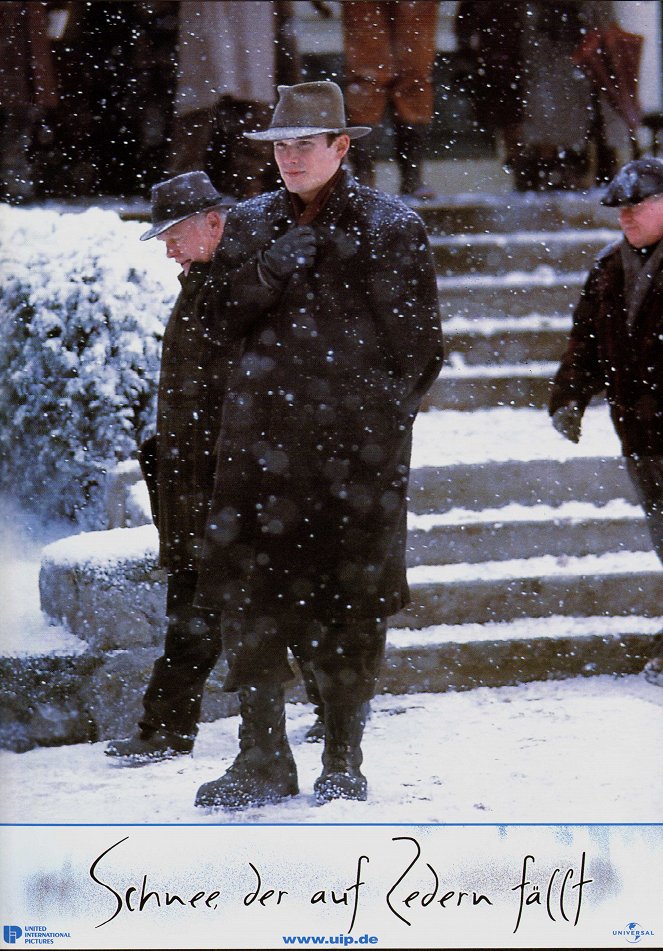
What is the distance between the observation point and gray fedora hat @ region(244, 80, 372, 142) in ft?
10.1

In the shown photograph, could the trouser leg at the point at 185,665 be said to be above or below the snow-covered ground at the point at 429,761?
above

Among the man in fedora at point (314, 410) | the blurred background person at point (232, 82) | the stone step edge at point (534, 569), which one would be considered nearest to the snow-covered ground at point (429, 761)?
the man in fedora at point (314, 410)

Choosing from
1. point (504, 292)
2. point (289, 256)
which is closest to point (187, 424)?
point (289, 256)

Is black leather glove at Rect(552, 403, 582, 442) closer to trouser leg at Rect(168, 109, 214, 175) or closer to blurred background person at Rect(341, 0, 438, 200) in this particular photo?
blurred background person at Rect(341, 0, 438, 200)

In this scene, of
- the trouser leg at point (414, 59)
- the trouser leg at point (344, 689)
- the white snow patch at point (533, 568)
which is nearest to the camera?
the trouser leg at point (344, 689)

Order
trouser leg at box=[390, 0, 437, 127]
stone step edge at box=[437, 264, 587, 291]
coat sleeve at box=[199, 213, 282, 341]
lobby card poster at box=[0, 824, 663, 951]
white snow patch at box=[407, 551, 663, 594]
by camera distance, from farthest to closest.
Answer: stone step edge at box=[437, 264, 587, 291] → white snow patch at box=[407, 551, 663, 594] → trouser leg at box=[390, 0, 437, 127] → coat sleeve at box=[199, 213, 282, 341] → lobby card poster at box=[0, 824, 663, 951]

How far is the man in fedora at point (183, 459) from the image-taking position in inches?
131

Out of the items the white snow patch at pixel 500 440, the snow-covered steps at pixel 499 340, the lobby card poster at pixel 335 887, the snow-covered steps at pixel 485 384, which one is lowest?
the lobby card poster at pixel 335 887

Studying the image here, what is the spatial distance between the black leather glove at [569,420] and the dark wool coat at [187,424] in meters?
1.03

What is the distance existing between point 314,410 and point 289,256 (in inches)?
15.4

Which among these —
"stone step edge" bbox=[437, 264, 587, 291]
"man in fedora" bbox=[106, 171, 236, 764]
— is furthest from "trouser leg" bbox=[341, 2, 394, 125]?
"stone step edge" bbox=[437, 264, 587, 291]

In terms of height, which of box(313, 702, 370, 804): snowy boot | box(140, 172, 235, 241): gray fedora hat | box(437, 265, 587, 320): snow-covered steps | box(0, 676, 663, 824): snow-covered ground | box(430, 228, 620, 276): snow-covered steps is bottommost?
box(0, 676, 663, 824): snow-covered ground

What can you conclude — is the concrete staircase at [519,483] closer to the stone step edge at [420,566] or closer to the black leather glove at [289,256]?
the stone step edge at [420,566]

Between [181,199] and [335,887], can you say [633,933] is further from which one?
[181,199]
